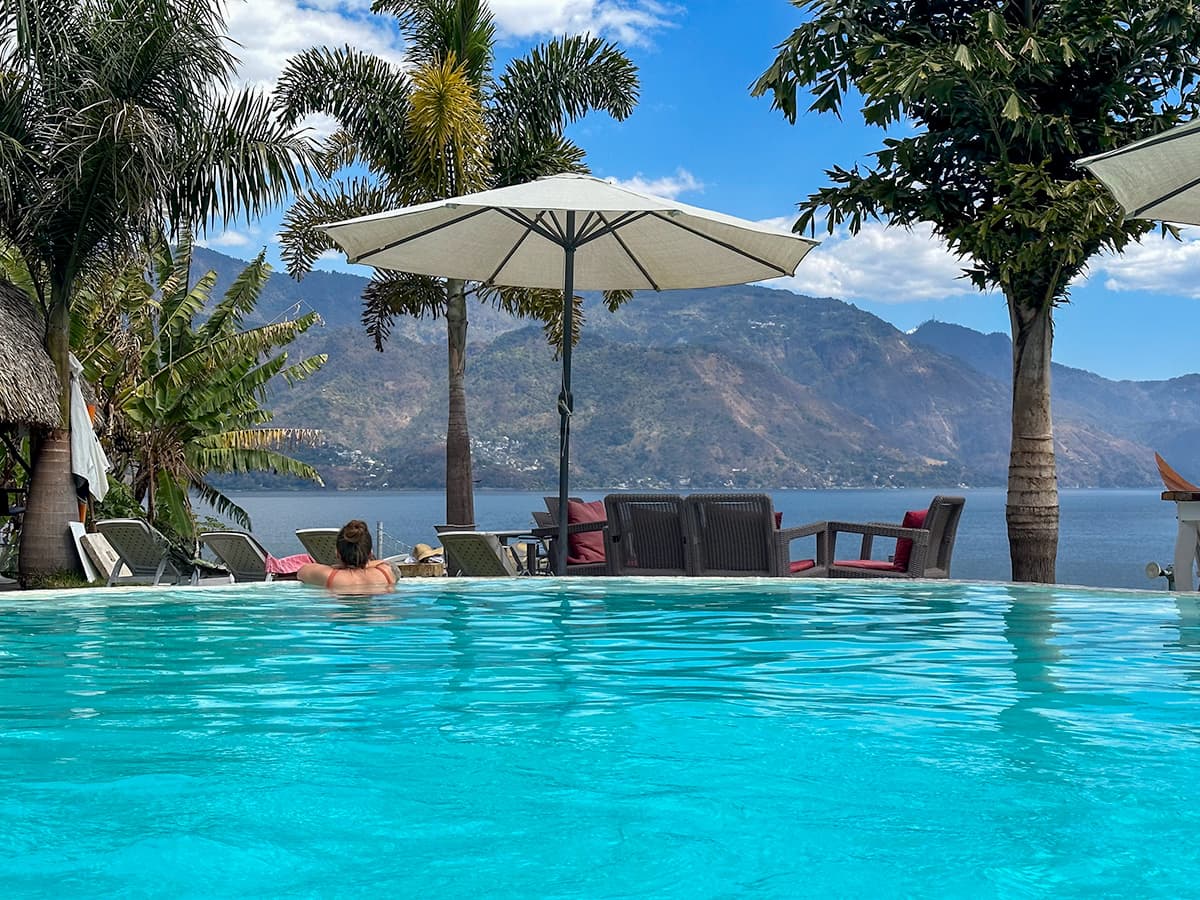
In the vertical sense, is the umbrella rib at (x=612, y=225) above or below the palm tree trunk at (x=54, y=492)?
above

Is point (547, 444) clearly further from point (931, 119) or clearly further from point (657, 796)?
point (657, 796)

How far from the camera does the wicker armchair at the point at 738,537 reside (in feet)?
32.7

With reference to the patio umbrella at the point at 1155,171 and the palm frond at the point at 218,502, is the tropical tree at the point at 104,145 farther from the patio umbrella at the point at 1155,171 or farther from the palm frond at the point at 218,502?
the patio umbrella at the point at 1155,171

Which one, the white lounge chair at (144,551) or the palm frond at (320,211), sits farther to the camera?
the palm frond at (320,211)

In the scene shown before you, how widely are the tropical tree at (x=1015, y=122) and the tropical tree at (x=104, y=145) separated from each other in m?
6.36

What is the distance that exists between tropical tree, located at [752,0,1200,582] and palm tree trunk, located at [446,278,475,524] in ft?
25.8

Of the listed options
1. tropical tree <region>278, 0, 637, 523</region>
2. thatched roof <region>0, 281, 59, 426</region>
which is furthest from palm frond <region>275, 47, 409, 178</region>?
thatched roof <region>0, 281, 59, 426</region>

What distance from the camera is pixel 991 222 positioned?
496 inches

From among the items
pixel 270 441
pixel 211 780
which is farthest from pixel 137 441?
pixel 211 780

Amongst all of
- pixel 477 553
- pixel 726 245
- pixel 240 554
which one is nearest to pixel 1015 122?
pixel 726 245

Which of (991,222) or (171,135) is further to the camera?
(171,135)

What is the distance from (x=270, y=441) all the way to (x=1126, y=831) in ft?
71.6

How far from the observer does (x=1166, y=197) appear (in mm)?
8742

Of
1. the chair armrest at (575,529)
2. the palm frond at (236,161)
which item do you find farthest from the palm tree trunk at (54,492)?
the chair armrest at (575,529)
